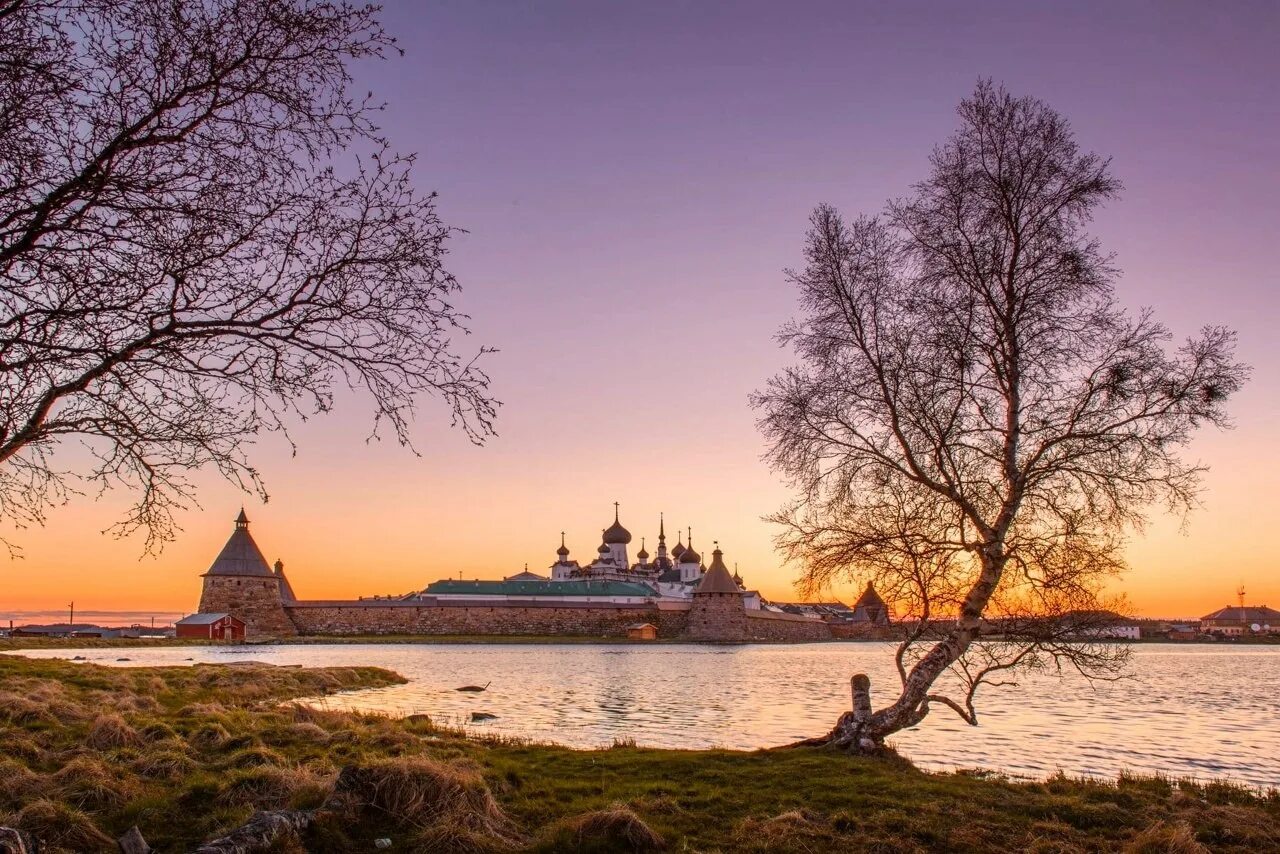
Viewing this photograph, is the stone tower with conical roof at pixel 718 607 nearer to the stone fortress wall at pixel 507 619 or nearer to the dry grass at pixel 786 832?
the stone fortress wall at pixel 507 619

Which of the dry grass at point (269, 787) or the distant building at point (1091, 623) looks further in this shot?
the distant building at point (1091, 623)

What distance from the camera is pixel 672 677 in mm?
35094

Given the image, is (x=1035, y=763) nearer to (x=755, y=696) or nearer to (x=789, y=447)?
(x=789, y=447)

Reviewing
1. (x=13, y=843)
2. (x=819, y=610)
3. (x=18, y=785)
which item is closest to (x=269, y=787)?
(x=18, y=785)

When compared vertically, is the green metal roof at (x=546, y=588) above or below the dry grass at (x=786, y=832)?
below

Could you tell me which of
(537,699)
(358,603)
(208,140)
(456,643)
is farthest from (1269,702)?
(358,603)

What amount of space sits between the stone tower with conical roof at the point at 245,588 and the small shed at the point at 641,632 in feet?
109

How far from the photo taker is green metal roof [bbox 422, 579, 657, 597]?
96.1 metres

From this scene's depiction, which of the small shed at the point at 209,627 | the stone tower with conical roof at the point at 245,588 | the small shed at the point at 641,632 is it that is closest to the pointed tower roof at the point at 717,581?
the small shed at the point at 641,632

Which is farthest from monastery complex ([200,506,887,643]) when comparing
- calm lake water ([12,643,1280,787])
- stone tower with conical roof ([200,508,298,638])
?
calm lake water ([12,643,1280,787])

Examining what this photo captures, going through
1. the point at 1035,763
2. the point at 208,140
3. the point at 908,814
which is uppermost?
the point at 208,140

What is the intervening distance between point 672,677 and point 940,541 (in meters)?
26.0

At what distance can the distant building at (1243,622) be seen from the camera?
483ft

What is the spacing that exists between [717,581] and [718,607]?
263cm
